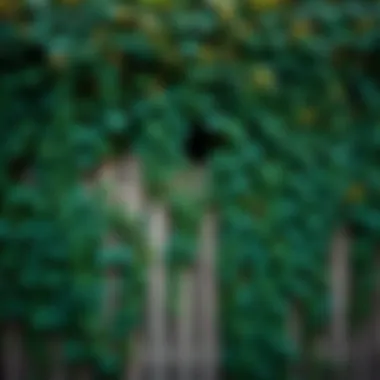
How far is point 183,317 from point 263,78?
1347 mm

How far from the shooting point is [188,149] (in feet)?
15.4

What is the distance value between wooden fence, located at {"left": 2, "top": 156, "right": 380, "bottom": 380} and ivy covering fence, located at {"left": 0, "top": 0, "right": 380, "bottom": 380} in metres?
0.07

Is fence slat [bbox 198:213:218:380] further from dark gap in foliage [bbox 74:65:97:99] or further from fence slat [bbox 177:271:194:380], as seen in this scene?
dark gap in foliage [bbox 74:65:97:99]

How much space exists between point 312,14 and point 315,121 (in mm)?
560

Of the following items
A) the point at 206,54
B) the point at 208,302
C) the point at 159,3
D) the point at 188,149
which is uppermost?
the point at 159,3

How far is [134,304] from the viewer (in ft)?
15.2

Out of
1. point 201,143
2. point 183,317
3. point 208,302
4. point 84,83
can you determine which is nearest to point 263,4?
point 201,143

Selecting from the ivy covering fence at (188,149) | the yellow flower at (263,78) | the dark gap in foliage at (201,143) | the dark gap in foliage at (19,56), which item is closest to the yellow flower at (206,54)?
the ivy covering fence at (188,149)

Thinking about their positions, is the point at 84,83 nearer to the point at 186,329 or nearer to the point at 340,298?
the point at 186,329

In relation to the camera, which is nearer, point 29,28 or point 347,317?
point 29,28

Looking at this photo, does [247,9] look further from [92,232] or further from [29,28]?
[92,232]

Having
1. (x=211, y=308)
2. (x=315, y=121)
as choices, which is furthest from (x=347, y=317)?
(x=315, y=121)

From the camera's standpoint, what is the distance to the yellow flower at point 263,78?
452cm

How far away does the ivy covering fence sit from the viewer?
4469mm
